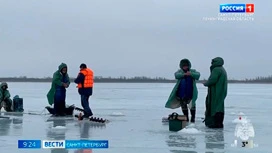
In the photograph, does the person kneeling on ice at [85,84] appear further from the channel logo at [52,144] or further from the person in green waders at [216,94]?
the channel logo at [52,144]

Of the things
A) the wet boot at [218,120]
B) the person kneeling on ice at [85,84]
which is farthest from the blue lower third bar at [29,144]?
the person kneeling on ice at [85,84]

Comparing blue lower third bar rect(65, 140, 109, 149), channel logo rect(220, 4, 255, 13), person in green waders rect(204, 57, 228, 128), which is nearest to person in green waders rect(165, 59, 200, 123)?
person in green waders rect(204, 57, 228, 128)

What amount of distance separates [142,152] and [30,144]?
1815 millimetres

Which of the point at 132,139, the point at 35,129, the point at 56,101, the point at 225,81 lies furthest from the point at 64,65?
the point at 132,139

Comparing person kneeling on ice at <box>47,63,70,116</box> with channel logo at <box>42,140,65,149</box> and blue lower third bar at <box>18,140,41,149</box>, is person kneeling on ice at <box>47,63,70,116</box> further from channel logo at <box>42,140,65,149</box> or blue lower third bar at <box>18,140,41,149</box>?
blue lower third bar at <box>18,140,41,149</box>

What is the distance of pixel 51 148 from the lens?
8711 millimetres

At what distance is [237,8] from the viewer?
15.1 meters

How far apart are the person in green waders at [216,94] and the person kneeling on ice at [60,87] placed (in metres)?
4.58

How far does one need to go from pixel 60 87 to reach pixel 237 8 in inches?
209

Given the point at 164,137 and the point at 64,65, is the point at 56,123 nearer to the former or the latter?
the point at 64,65

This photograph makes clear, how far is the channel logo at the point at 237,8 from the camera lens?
582 inches

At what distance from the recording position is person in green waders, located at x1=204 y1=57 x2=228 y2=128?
1252 centimetres

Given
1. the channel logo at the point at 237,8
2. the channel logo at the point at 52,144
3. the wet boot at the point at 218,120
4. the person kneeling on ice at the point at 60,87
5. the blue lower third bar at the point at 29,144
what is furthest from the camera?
the person kneeling on ice at the point at 60,87

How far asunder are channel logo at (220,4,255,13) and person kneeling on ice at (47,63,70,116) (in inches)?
179
